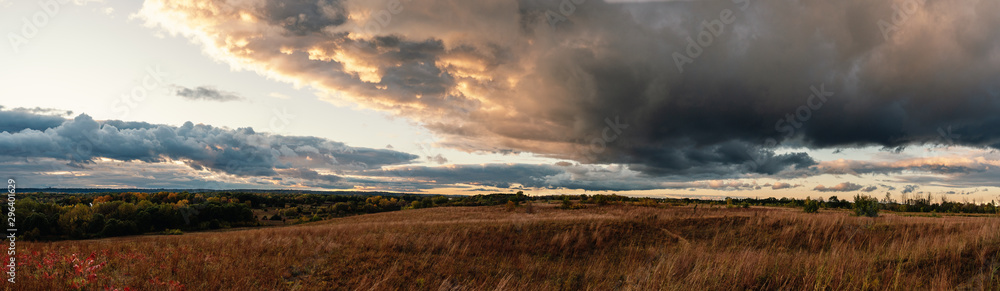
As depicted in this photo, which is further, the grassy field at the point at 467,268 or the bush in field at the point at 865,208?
the bush in field at the point at 865,208

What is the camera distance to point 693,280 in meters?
8.39

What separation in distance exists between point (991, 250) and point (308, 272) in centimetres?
2069

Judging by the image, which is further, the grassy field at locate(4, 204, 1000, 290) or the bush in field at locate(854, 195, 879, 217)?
the bush in field at locate(854, 195, 879, 217)

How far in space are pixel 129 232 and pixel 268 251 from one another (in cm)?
11193

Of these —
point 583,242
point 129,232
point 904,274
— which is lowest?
point 129,232

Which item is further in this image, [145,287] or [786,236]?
[786,236]

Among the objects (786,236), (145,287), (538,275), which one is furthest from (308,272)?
(786,236)

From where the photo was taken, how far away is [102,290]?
889cm

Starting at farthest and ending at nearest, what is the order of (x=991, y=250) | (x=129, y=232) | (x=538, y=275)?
(x=129, y=232) < (x=538, y=275) < (x=991, y=250)

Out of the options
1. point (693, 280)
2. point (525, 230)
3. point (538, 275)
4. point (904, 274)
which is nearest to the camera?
point (693, 280)

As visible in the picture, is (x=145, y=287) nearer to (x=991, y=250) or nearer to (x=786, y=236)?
(x=991, y=250)

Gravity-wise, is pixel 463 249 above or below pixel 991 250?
below

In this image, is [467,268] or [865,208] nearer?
[467,268]

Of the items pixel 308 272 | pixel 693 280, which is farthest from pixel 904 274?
pixel 308 272
